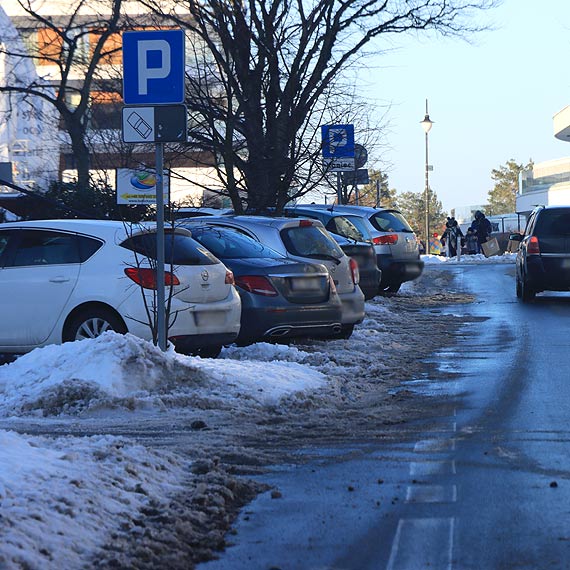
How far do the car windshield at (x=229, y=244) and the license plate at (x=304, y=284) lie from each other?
58cm

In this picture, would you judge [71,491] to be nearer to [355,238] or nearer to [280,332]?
[280,332]

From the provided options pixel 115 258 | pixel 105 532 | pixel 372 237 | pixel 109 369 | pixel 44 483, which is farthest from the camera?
pixel 372 237

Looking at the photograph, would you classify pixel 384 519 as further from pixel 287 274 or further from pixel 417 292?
pixel 417 292

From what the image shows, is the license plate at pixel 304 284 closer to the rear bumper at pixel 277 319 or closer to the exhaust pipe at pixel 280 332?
the rear bumper at pixel 277 319

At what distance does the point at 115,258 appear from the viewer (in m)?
12.0

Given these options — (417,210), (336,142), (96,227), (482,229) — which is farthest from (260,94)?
(417,210)

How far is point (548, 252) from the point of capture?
72.8ft

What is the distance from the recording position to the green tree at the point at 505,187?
170 m

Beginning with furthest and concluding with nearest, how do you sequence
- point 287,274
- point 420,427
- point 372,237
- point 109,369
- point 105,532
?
point 372,237 → point 287,274 → point 109,369 → point 420,427 → point 105,532

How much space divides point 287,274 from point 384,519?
7.87m

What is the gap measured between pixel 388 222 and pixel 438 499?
18.4 m

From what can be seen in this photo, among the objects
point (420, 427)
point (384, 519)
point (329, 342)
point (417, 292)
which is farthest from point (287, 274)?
point (417, 292)

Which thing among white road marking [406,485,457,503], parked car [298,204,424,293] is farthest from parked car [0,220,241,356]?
parked car [298,204,424,293]

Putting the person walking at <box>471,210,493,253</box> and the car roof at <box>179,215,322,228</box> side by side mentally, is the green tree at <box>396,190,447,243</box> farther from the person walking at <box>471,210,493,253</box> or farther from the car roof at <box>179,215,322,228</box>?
the car roof at <box>179,215,322,228</box>
